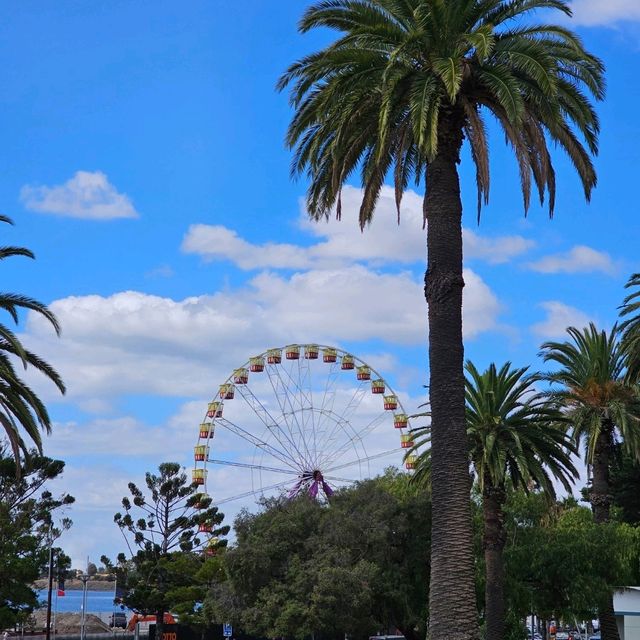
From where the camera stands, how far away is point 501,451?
114ft

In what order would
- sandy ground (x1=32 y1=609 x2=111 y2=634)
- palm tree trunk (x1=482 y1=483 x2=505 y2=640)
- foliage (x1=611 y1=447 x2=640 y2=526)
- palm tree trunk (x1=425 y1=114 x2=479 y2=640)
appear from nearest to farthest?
palm tree trunk (x1=425 y1=114 x2=479 y2=640) < palm tree trunk (x1=482 y1=483 x2=505 y2=640) < foliage (x1=611 y1=447 x2=640 y2=526) < sandy ground (x1=32 y1=609 x2=111 y2=634)

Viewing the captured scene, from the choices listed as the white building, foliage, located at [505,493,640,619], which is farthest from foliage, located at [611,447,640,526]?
the white building

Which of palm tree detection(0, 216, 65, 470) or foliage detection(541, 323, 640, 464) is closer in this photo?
palm tree detection(0, 216, 65, 470)

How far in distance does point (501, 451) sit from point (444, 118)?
50.2ft

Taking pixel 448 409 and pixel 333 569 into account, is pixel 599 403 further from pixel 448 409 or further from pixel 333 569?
pixel 448 409

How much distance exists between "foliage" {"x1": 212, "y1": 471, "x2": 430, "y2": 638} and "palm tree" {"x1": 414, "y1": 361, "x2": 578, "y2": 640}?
6596 millimetres

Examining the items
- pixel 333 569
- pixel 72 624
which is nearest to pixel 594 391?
pixel 333 569

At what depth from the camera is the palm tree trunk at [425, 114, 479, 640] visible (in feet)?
64.5

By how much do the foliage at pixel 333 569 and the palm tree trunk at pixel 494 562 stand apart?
6.45 m

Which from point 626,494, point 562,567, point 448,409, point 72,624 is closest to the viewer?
point 448,409

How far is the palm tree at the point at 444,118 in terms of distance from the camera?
798 inches

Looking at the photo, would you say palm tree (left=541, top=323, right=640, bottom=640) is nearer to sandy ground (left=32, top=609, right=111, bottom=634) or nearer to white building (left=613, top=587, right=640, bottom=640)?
white building (left=613, top=587, right=640, bottom=640)

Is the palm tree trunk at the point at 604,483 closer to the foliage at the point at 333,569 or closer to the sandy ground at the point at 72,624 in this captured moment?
the foliage at the point at 333,569

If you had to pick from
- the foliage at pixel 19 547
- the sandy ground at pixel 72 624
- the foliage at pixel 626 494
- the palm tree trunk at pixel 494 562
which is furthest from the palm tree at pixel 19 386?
the sandy ground at pixel 72 624
